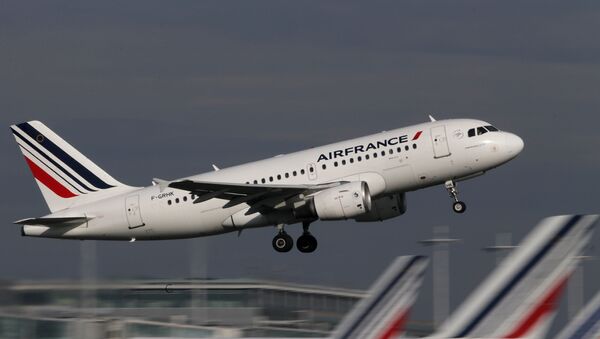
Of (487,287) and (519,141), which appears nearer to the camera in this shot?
(487,287)

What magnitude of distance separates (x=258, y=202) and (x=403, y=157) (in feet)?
21.9

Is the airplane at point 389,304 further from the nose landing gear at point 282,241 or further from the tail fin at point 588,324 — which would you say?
the nose landing gear at point 282,241

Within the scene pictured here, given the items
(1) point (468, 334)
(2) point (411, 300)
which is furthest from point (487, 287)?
(2) point (411, 300)

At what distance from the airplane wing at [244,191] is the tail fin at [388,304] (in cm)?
1495

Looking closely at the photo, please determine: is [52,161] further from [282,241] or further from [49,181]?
[282,241]

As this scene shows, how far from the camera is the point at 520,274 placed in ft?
110

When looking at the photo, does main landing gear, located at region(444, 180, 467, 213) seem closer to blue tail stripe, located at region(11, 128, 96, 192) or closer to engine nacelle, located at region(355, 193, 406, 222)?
engine nacelle, located at region(355, 193, 406, 222)

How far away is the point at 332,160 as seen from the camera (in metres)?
52.9

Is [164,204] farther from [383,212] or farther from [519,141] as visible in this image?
[519,141]

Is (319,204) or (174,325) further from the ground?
(319,204)

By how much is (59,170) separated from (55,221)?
14.8 ft

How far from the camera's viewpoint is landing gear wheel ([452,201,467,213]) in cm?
5306

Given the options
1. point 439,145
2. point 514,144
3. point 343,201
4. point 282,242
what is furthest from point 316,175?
point 514,144

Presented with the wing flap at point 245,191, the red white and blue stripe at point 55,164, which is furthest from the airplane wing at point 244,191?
the red white and blue stripe at point 55,164
